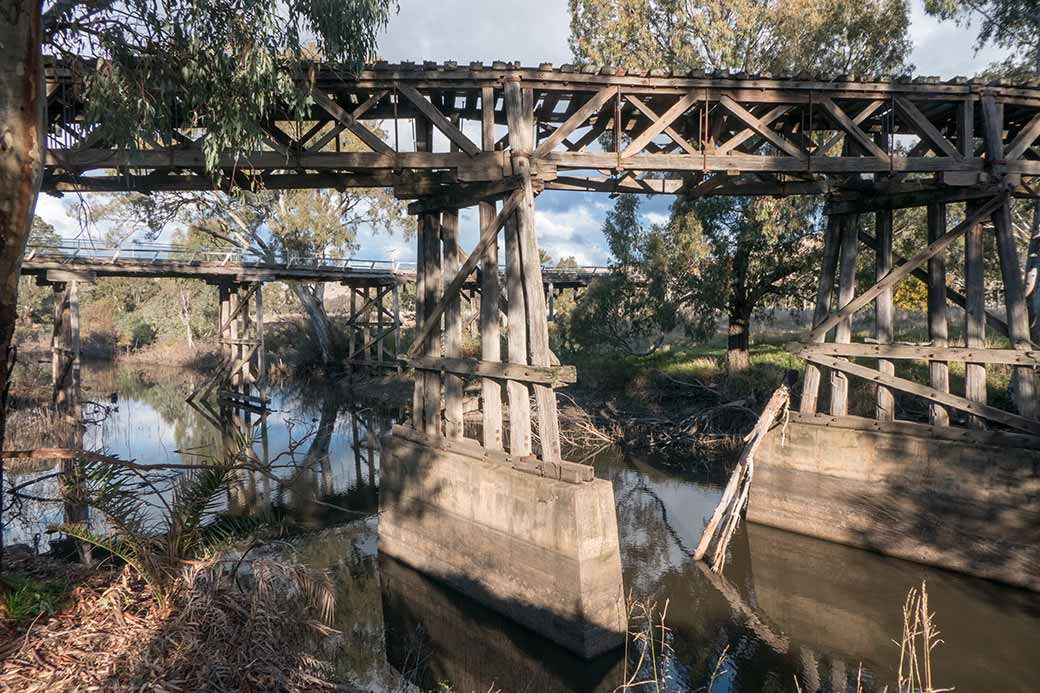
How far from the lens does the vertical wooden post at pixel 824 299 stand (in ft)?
30.3

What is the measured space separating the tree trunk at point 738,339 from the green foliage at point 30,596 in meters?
14.2

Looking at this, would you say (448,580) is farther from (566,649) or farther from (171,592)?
(171,592)

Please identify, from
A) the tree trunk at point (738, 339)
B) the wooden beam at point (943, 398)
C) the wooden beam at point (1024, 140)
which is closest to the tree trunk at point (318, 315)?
the tree trunk at point (738, 339)

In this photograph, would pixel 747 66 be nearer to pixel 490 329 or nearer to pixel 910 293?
pixel 910 293

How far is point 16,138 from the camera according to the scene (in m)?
3.44

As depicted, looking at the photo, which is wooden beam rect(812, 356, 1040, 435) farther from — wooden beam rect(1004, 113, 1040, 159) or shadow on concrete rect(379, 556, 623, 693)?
shadow on concrete rect(379, 556, 623, 693)

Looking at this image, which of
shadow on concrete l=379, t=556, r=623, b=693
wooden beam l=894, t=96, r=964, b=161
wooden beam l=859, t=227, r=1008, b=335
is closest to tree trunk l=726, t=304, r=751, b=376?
wooden beam l=859, t=227, r=1008, b=335

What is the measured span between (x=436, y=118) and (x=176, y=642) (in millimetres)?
5474

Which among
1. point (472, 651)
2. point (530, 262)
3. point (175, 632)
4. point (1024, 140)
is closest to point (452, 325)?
point (530, 262)

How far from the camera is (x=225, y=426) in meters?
18.3

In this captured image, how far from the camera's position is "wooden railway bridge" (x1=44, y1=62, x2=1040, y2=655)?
6.58m

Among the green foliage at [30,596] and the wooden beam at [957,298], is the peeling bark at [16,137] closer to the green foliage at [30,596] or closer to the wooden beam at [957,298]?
the green foliage at [30,596]

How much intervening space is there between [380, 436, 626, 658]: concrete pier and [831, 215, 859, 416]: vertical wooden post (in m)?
4.44

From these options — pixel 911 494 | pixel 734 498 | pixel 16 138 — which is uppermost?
pixel 16 138
